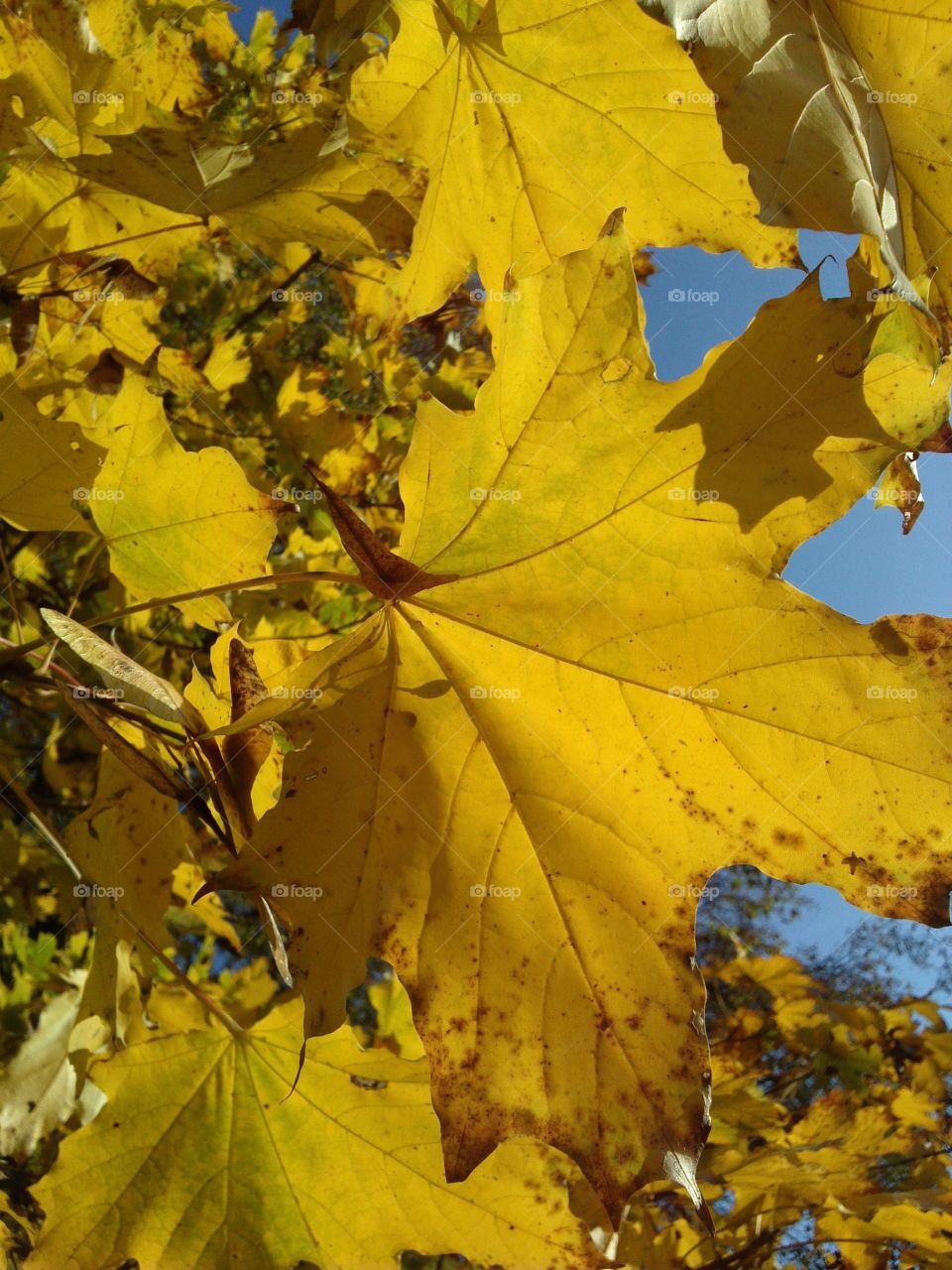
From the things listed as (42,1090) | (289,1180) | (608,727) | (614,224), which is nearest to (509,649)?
(608,727)

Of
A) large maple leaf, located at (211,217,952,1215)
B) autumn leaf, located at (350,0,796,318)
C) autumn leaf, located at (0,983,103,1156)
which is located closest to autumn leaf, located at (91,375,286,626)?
large maple leaf, located at (211,217,952,1215)

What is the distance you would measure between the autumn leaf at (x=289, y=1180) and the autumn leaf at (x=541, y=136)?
1.18 m

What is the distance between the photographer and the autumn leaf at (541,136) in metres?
1.17

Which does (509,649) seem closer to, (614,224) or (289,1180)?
(614,224)

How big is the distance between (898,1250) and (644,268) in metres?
2.58

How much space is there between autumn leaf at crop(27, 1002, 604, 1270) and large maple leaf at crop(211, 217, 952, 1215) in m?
0.41

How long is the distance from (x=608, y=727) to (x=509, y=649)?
0.15 metres

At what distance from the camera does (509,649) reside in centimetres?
106

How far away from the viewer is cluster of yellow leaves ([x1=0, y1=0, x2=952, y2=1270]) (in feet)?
2.85

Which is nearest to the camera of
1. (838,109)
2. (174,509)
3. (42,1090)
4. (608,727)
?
(838,109)

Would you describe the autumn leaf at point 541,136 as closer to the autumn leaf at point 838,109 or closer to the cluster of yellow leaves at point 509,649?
the cluster of yellow leaves at point 509,649

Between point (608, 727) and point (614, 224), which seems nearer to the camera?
point (614, 224)

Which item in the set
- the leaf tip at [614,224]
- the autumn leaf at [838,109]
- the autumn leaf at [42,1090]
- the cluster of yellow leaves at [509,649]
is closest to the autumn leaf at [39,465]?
the cluster of yellow leaves at [509,649]

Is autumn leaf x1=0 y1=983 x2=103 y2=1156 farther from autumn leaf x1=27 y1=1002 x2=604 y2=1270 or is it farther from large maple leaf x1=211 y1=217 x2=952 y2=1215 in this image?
large maple leaf x1=211 y1=217 x2=952 y2=1215
